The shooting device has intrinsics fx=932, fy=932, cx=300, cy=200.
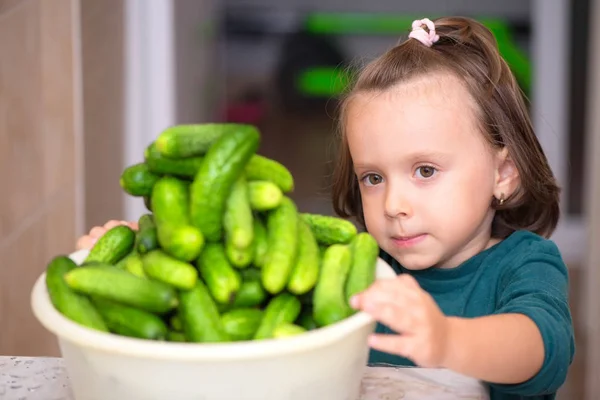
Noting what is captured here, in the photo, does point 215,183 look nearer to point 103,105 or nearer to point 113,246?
point 113,246

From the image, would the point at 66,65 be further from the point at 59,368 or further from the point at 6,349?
the point at 59,368

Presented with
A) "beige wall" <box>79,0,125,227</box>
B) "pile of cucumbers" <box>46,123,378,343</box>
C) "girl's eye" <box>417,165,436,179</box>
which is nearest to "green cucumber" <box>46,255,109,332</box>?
"pile of cucumbers" <box>46,123,378,343</box>

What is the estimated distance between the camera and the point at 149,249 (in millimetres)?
967

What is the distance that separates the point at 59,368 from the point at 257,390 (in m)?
0.42

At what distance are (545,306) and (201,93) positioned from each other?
3.12m

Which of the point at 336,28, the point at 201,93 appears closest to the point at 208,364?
the point at 201,93

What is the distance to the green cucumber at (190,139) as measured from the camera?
954mm

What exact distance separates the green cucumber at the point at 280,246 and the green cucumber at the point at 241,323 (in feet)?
0.10

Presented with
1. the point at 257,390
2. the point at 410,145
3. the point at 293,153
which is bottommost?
the point at 293,153

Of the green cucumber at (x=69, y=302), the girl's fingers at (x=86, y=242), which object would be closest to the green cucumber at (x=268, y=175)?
the green cucumber at (x=69, y=302)

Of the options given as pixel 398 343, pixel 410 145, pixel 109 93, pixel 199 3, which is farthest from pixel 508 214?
pixel 199 3

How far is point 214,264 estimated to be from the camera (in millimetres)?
922

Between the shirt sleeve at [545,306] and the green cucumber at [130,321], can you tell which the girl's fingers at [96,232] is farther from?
the shirt sleeve at [545,306]

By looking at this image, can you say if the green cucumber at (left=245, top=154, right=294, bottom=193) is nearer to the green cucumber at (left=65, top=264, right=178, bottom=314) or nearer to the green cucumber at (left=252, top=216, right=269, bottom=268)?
the green cucumber at (left=252, top=216, right=269, bottom=268)
